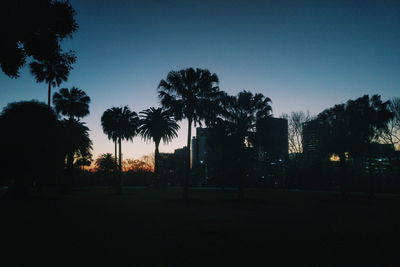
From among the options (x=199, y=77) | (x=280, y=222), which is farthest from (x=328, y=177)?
(x=280, y=222)

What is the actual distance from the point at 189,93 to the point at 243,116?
23.1ft

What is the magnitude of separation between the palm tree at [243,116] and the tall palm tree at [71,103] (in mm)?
23726

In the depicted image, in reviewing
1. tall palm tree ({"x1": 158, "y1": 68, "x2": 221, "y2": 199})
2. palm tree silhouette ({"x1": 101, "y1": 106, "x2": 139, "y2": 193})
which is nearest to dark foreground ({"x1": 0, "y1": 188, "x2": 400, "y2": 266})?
tall palm tree ({"x1": 158, "y1": 68, "x2": 221, "y2": 199})

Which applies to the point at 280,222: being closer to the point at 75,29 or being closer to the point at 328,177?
the point at 75,29

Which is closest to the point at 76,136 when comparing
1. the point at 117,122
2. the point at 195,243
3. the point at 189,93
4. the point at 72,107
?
the point at 72,107

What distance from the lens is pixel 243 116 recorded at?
1081 inches

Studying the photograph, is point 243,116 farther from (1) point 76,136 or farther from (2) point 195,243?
(1) point 76,136

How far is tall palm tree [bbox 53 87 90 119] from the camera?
117 ft

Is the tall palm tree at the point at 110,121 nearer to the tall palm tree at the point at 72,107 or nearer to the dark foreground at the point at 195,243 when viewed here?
the tall palm tree at the point at 72,107

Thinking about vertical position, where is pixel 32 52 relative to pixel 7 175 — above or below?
above

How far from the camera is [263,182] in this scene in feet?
188

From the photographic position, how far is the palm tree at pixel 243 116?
2730cm

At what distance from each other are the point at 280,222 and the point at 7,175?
2524cm

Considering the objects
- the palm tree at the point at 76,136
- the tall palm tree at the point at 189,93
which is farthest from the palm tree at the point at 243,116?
the palm tree at the point at 76,136
